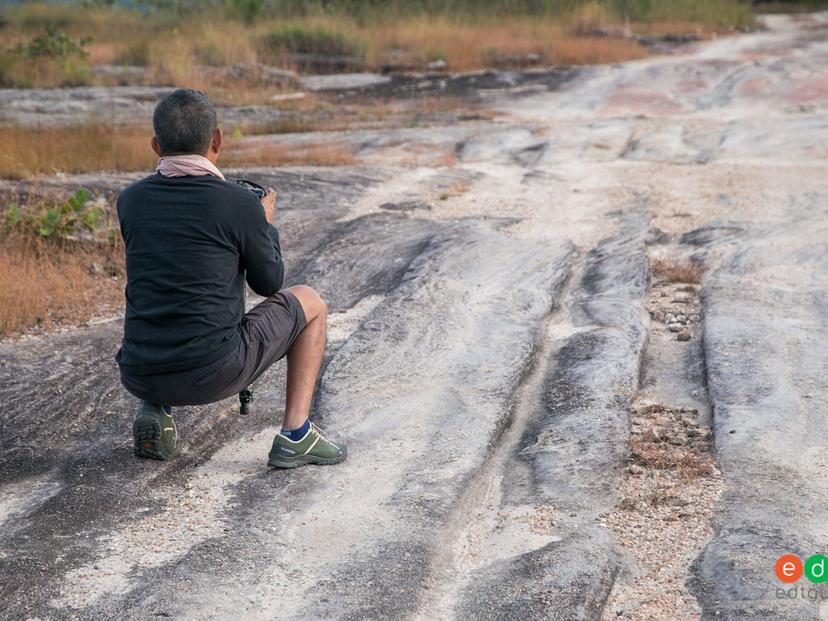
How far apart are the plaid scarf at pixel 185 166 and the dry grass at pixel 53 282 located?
8.63 feet

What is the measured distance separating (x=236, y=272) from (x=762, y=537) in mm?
2077

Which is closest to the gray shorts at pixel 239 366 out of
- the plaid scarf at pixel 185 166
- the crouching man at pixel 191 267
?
the crouching man at pixel 191 267

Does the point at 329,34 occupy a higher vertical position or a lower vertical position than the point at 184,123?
lower

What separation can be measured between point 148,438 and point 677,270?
149 inches

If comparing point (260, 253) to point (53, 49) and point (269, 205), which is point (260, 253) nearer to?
point (269, 205)

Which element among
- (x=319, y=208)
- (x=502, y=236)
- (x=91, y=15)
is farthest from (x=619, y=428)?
(x=91, y=15)

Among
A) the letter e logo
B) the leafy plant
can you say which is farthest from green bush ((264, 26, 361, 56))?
the letter e logo

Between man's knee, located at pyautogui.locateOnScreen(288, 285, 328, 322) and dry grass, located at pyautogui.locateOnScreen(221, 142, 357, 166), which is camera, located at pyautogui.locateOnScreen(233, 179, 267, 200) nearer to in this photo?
man's knee, located at pyautogui.locateOnScreen(288, 285, 328, 322)

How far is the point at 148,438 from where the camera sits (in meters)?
4.06

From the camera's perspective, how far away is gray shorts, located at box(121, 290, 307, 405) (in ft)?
12.3

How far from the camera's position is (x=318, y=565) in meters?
3.33

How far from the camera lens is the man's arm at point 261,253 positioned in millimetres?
3705

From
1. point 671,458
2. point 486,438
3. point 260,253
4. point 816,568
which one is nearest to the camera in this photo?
point 816,568

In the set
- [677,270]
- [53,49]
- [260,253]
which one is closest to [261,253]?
[260,253]
